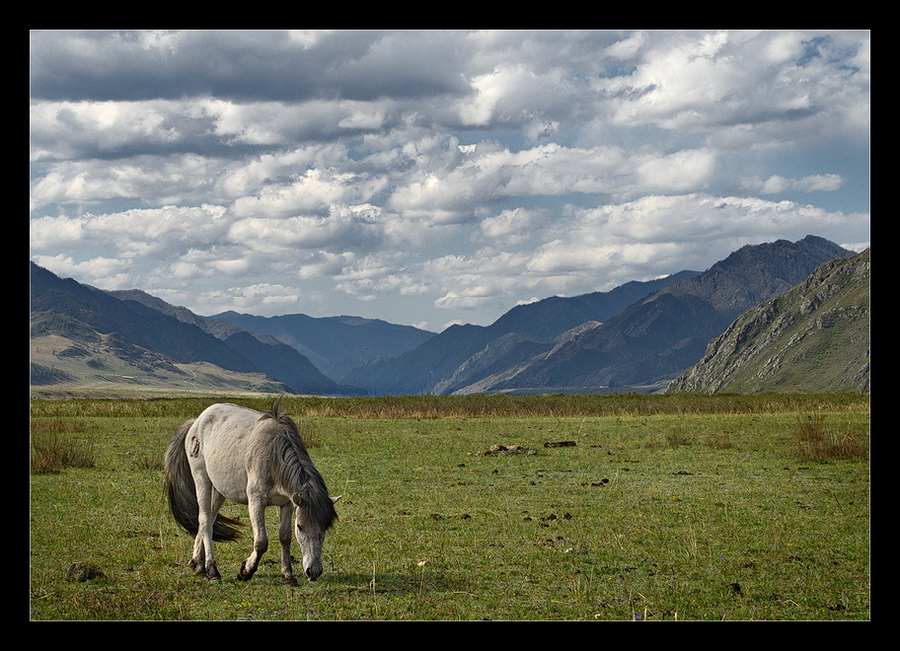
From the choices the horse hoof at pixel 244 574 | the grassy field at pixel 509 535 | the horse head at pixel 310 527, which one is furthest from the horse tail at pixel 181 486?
the horse head at pixel 310 527

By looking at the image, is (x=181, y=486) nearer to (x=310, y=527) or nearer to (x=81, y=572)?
(x=81, y=572)

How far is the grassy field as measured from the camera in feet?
31.0

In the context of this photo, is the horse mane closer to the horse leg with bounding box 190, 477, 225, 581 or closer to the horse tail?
the horse leg with bounding box 190, 477, 225, 581

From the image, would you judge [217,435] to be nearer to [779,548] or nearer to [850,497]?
[779,548]

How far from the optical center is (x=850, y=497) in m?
17.5

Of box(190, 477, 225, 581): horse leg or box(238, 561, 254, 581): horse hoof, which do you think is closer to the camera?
box(238, 561, 254, 581): horse hoof

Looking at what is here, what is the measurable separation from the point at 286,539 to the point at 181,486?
2.37m

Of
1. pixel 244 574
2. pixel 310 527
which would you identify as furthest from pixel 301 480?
pixel 244 574

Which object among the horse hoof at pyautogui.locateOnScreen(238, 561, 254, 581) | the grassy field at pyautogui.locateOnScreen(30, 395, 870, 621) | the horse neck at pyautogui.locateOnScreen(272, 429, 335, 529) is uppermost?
the horse neck at pyautogui.locateOnScreen(272, 429, 335, 529)

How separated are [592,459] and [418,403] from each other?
100ft

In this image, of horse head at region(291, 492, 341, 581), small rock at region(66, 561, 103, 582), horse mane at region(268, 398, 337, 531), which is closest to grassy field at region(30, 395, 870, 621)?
small rock at region(66, 561, 103, 582)

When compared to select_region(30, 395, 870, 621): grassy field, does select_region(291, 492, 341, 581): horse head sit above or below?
above

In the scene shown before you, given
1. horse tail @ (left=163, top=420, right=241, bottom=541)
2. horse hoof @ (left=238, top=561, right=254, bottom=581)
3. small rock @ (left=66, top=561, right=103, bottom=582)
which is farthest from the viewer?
horse tail @ (left=163, top=420, right=241, bottom=541)
